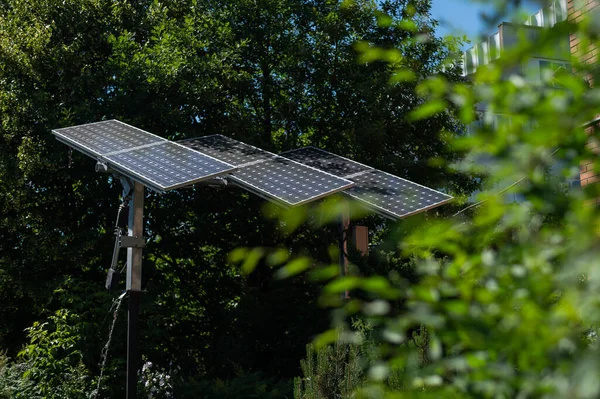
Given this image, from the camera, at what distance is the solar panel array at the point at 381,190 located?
9047 mm

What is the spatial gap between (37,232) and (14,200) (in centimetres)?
75

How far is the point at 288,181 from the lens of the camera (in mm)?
9312

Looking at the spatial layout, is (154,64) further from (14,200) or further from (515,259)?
(515,259)

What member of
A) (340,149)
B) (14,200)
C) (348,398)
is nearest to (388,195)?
(348,398)

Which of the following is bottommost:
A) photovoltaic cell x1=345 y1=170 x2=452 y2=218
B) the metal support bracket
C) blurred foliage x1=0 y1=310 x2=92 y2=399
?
blurred foliage x1=0 y1=310 x2=92 y2=399

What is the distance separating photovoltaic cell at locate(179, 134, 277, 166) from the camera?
10.5 metres

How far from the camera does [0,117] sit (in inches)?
610

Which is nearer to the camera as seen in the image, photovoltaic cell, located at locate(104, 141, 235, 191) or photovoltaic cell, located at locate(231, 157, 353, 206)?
photovoltaic cell, located at locate(104, 141, 235, 191)

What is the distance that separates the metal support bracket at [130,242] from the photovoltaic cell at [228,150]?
7.20 ft

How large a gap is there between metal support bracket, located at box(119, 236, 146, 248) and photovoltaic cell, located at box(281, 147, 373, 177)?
318cm

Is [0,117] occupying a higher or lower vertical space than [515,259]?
higher

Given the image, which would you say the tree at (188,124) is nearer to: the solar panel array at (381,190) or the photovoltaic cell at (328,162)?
the photovoltaic cell at (328,162)

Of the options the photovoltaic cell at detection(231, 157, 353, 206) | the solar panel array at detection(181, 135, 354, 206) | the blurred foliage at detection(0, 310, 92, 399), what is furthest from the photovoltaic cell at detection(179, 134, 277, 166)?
the blurred foliage at detection(0, 310, 92, 399)

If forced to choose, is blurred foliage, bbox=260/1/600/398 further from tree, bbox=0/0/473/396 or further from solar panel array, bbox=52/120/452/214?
tree, bbox=0/0/473/396
